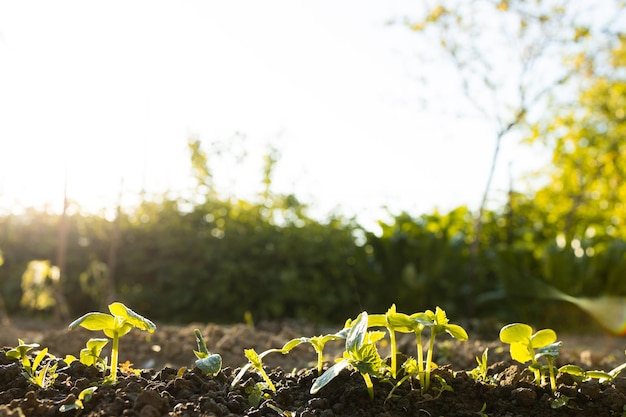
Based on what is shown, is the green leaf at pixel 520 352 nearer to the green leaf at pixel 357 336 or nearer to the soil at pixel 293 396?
the soil at pixel 293 396

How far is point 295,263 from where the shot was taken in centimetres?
626

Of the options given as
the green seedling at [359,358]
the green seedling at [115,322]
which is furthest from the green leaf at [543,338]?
the green seedling at [115,322]

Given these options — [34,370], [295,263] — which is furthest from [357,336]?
[295,263]

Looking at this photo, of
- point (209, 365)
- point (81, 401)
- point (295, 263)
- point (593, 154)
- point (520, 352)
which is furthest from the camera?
point (593, 154)

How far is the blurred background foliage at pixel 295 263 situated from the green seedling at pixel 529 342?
4.05 m

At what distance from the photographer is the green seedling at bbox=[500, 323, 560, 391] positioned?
1.91 metres

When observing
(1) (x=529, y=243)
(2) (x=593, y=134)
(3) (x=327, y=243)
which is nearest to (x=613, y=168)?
(2) (x=593, y=134)

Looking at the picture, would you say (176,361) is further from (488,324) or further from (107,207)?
(107,207)

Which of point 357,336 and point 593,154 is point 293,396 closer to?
point 357,336

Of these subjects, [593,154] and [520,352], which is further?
[593,154]

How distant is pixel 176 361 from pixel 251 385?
186 centimetres

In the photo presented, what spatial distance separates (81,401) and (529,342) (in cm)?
124

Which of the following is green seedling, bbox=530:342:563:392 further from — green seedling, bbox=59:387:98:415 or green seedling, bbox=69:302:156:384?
green seedling, bbox=59:387:98:415

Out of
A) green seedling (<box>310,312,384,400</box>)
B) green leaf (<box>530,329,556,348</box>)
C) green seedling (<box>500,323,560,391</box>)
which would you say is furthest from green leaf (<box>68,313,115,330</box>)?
green leaf (<box>530,329,556,348</box>)
